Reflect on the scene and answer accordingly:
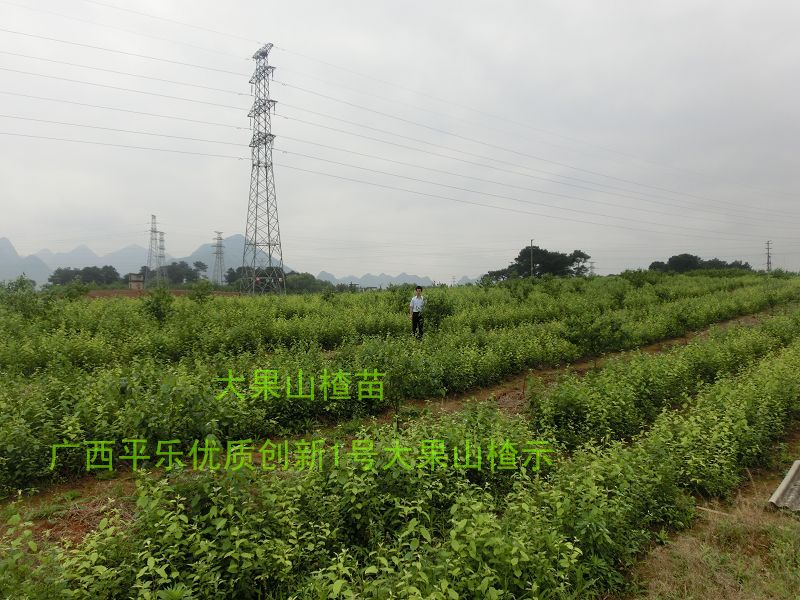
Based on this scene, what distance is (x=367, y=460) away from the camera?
5.32 metres

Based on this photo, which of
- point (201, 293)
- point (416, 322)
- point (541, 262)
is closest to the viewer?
point (416, 322)

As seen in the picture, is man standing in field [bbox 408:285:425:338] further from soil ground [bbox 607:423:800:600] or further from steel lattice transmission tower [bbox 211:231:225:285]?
steel lattice transmission tower [bbox 211:231:225:285]

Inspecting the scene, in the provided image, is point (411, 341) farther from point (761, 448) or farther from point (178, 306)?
point (178, 306)

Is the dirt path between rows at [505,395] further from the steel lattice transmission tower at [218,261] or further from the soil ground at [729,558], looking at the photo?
the steel lattice transmission tower at [218,261]

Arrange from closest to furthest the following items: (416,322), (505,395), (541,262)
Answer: (505,395) → (416,322) → (541,262)

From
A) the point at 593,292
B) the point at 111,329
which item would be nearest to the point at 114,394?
the point at 111,329

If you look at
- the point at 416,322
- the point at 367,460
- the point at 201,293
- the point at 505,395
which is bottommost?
the point at 505,395

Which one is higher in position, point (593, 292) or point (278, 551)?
point (593, 292)

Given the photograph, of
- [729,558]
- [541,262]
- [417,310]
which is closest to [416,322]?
[417,310]

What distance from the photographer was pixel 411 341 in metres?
12.7

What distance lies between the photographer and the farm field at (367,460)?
3.94 metres

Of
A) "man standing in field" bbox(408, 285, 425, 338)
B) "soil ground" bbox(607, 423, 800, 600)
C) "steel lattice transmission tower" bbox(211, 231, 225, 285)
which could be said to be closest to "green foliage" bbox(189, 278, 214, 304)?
"man standing in field" bbox(408, 285, 425, 338)

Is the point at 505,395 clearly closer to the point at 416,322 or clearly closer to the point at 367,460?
the point at 416,322

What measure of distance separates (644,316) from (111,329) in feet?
65.4
